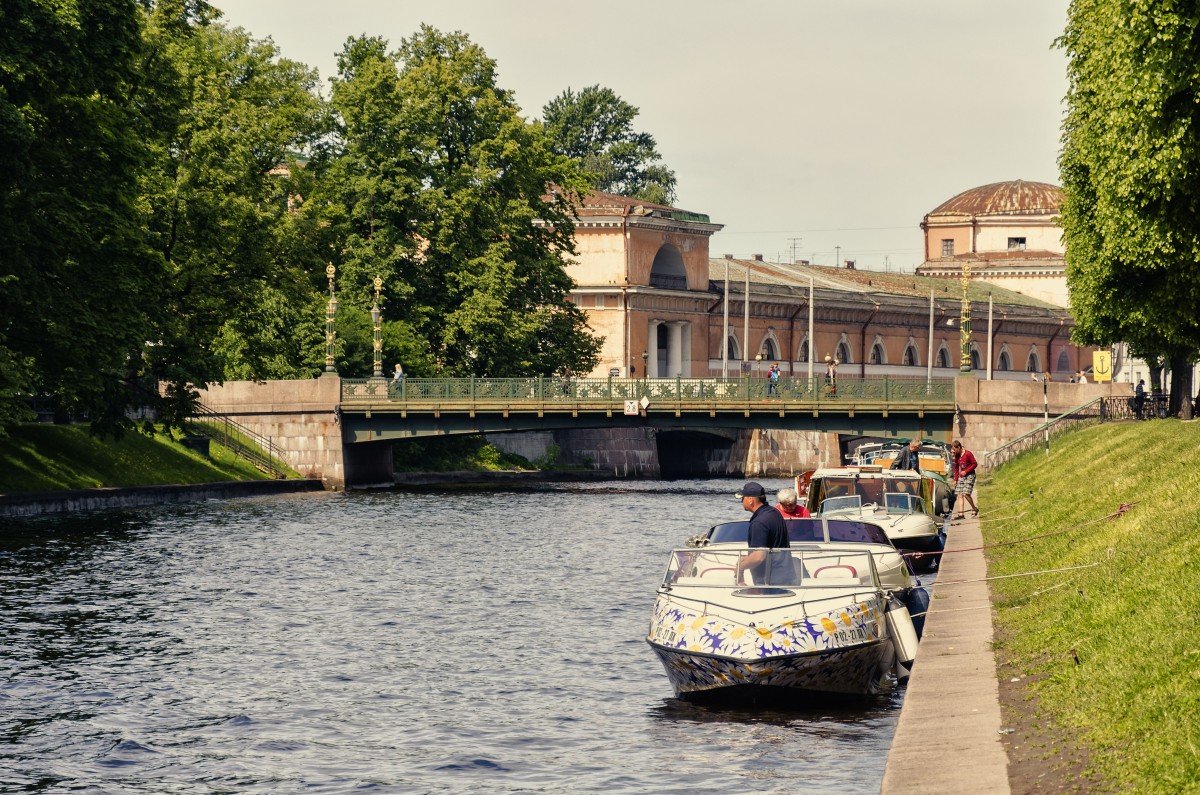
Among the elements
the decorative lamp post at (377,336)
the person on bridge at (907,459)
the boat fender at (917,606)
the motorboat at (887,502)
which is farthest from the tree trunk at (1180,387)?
the boat fender at (917,606)

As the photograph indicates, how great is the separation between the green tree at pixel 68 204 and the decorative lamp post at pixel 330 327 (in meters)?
21.9

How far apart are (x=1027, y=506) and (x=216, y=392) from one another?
48054mm

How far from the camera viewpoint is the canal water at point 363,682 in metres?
17.7

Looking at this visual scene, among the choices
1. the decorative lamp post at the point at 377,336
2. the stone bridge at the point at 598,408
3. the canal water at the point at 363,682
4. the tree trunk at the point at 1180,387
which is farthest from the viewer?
the decorative lamp post at the point at 377,336

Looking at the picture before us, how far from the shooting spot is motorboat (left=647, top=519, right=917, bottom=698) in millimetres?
20406

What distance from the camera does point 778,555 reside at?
71.3 feet

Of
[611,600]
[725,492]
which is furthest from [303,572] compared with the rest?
[725,492]

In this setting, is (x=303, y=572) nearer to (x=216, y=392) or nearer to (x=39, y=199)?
(x=39, y=199)

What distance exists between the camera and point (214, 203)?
62.8m

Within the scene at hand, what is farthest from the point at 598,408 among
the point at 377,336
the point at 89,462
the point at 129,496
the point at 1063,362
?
the point at 1063,362

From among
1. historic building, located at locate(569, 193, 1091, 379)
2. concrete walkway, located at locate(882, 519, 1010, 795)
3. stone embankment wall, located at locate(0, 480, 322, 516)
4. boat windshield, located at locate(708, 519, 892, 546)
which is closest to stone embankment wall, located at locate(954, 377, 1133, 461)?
historic building, located at locate(569, 193, 1091, 379)

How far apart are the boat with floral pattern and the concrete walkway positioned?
871 millimetres

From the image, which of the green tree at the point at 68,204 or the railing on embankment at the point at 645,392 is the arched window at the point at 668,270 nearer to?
the railing on embankment at the point at 645,392

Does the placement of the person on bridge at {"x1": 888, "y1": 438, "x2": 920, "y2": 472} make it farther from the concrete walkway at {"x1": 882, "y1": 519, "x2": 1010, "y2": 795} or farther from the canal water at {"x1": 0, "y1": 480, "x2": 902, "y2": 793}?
the concrete walkway at {"x1": 882, "y1": 519, "x2": 1010, "y2": 795}
